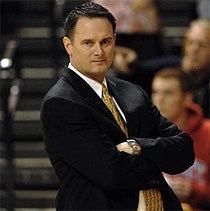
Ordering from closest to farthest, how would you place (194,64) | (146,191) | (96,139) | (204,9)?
(96,139) → (146,191) → (194,64) → (204,9)

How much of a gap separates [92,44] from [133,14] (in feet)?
10.6

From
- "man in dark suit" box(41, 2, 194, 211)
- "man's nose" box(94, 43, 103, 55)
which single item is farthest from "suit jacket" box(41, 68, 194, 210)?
"man's nose" box(94, 43, 103, 55)

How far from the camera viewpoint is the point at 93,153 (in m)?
3.47

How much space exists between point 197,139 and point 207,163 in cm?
17

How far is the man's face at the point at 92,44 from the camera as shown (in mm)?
3484

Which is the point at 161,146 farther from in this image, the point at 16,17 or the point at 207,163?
the point at 16,17

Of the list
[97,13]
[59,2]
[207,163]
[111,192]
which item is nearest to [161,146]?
[111,192]

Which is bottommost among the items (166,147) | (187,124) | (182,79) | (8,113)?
(8,113)

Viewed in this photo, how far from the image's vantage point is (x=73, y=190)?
348 centimetres

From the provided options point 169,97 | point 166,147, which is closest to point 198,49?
point 169,97

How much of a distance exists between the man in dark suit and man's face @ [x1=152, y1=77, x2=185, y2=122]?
225 cm

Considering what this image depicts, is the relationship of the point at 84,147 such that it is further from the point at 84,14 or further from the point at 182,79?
the point at 182,79

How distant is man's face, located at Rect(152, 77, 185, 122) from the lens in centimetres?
588

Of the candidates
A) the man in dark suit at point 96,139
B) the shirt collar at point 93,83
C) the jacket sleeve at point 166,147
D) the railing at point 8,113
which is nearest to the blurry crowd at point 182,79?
the railing at point 8,113
